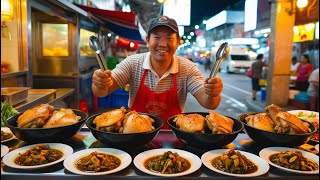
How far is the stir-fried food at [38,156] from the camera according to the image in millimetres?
1562

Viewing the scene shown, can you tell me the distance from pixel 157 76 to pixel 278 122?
1429 mm

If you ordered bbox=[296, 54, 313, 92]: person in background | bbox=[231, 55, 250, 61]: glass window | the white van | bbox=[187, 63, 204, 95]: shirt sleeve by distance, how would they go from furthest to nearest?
1. bbox=[231, 55, 250, 61]: glass window
2. the white van
3. bbox=[296, 54, 313, 92]: person in background
4. bbox=[187, 63, 204, 95]: shirt sleeve

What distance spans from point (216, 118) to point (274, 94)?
355 inches

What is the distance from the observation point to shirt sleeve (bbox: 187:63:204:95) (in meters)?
2.91

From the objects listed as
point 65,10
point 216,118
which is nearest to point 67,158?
point 216,118

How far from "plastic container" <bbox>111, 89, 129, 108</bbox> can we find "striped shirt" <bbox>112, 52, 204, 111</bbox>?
6.05 m

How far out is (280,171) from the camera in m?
1.58

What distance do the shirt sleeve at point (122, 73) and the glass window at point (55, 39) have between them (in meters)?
5.36

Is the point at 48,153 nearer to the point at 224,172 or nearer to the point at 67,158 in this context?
the point at 67,158

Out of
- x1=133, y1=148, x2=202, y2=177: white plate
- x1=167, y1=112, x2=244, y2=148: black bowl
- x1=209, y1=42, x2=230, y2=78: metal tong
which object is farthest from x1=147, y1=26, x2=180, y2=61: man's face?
Result: x1=133, y1=148, x2=202, y2=177: white plate

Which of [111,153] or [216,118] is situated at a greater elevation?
[216,118]

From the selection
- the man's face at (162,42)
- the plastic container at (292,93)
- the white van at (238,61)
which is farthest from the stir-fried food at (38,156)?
the white van at (238,61)

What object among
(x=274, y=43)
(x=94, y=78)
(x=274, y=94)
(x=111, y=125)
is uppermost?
(x=274, y=43)

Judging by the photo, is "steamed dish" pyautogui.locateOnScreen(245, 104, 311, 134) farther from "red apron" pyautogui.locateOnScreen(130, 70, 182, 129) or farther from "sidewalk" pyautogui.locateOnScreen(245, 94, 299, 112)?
"sidewalk" pyautogui.locateOnScreen(245, 94, 299, 112)
